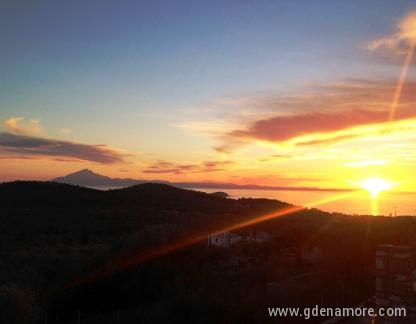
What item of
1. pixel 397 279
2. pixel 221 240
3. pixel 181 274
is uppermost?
pixel 397 279

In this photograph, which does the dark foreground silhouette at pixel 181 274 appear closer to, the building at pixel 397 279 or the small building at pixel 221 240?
the small building at pixel 221 240

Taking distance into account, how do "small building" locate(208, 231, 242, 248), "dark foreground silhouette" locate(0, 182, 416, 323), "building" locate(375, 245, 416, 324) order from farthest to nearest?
1. "small building" locate(208, 231, 242, 248)
2. "dark foreground silhouette" locate(0, 182, 416, 323)
3. "building" locate(375, 245, 416, 324)

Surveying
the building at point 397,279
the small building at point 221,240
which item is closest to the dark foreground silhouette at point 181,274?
the small building at point 221,240

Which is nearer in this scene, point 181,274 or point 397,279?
point 397,279

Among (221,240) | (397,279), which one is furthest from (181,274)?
(397,279)

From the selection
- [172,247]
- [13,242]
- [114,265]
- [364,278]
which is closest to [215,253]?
[172,247]

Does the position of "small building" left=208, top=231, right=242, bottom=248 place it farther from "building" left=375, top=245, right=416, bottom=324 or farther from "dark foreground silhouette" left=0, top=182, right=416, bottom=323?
"building" left=375, top=245, right=416, bottom=324

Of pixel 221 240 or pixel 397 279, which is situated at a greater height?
pixel 397 279

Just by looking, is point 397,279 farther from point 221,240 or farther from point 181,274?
point 221,240

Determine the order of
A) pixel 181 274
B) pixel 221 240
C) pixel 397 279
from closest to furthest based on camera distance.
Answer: pixel 397 279, pixel 181 274, pixel 221 240

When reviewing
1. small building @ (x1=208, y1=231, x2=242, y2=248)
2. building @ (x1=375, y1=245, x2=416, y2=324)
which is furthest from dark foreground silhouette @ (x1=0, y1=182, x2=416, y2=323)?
building @ (x1=375, y1=245, x2=416, y2=324)

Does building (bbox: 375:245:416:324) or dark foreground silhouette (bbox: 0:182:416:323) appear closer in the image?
building (bbox: 375:245:416:324)

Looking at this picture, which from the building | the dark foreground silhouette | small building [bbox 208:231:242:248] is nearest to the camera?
the building

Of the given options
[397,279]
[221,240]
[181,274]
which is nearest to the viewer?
[397,279]
